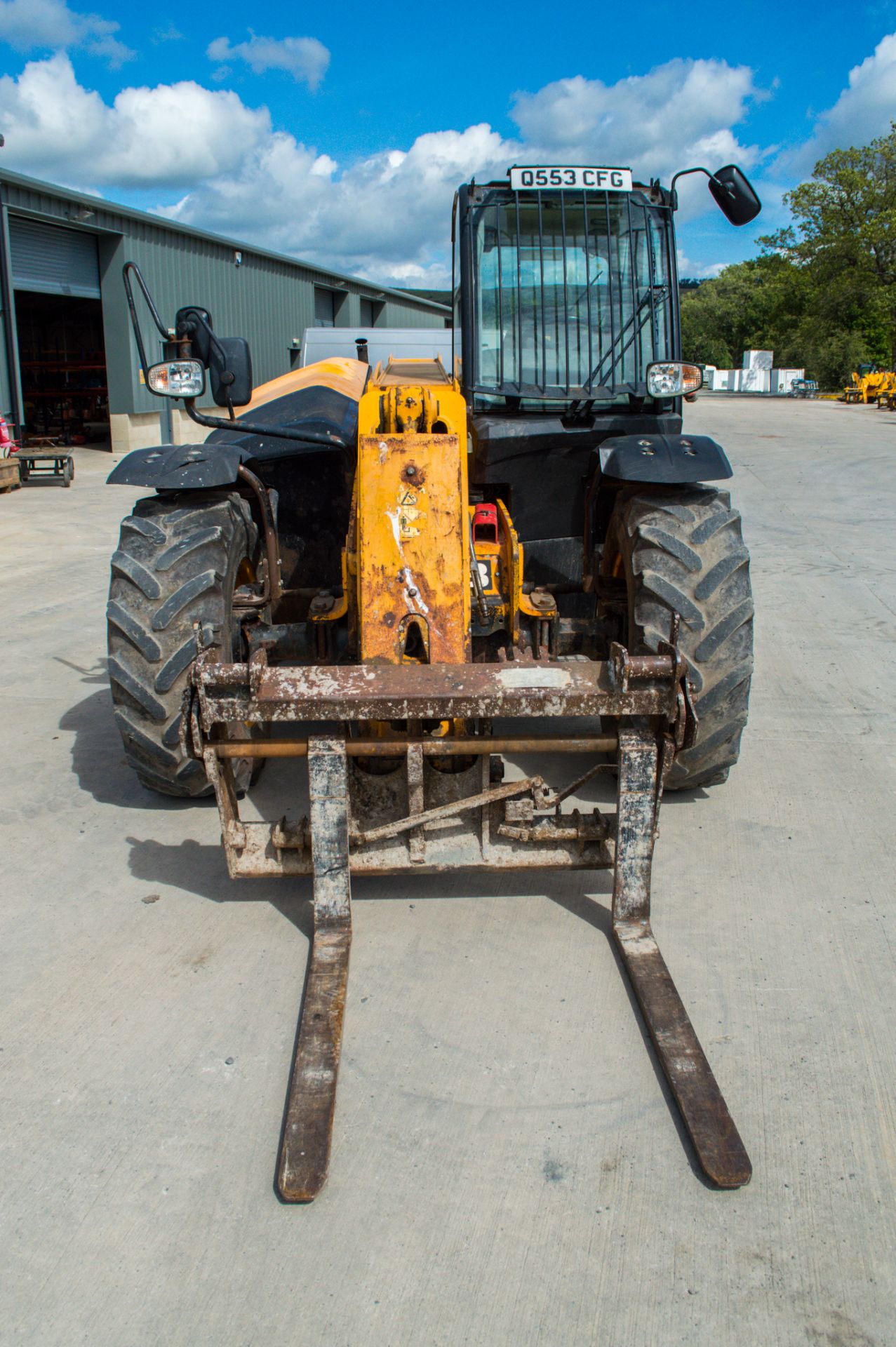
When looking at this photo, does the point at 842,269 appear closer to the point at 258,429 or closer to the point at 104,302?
the point at 104,302

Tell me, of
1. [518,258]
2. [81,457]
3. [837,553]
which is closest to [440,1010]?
[518,258]

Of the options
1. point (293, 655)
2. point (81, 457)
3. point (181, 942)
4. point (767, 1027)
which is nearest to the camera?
point (767, 1027)

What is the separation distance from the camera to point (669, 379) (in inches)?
193

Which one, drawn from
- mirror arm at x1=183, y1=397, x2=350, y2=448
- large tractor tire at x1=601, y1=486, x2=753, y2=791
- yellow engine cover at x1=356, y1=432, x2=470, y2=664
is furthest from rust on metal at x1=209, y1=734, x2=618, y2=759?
mirror arm at x1=183, y1=397, x2=350, y2=448

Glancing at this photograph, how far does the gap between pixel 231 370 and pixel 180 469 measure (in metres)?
0.68

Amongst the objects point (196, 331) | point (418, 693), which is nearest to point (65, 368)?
point (196, 331)

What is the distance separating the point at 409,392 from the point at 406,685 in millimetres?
1490

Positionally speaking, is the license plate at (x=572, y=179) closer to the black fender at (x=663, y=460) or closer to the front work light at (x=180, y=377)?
the black fender at (x=663, y=460)

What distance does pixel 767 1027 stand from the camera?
10.8 ft

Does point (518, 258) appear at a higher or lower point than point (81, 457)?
higher

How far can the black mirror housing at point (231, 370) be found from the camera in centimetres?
411

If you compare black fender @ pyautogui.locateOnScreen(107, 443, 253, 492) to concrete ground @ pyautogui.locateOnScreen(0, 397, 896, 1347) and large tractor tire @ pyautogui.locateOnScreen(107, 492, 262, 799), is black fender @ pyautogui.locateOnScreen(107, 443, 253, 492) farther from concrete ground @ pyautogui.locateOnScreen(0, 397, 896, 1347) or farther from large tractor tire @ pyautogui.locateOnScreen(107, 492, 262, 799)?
concrete ground @ pyautogui.locateOnScreen(0, 397, 896, 1347)

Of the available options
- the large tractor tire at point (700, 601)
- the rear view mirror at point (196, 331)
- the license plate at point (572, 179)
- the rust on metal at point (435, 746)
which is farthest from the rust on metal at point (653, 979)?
the license plate at point (572, 179)

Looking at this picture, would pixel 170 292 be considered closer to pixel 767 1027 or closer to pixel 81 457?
pixel 81 457
